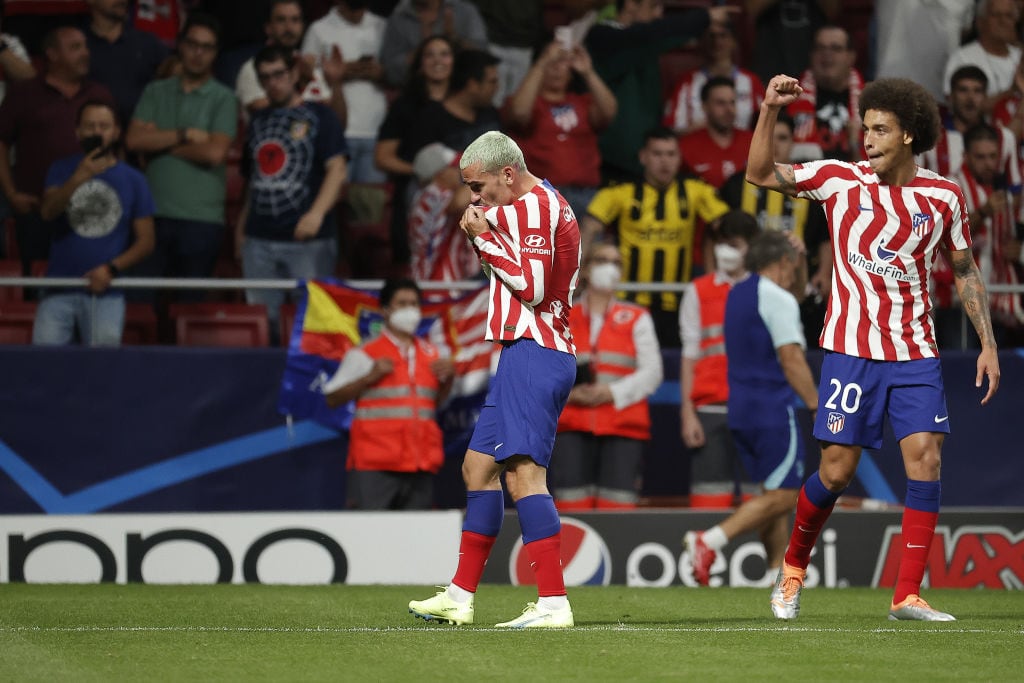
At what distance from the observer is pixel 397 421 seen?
10289 millimetres

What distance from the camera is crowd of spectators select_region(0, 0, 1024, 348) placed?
1131cm

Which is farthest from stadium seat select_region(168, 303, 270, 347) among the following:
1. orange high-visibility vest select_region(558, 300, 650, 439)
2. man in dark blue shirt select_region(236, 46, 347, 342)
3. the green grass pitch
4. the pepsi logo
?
the green grass pitch

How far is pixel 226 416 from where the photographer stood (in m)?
10.9

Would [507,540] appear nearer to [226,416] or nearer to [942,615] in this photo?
[226,416]

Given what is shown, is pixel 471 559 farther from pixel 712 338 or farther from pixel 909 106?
pixel 712 338

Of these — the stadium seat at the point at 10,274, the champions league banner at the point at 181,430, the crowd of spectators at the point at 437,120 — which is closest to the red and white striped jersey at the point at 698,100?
the crowd of spectators at the point at 437,120

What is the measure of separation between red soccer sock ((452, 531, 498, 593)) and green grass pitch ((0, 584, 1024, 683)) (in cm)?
19

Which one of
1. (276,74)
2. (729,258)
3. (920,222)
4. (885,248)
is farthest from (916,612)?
(276,74)

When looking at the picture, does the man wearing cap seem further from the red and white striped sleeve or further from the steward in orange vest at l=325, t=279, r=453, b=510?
the red and white striped sleeve

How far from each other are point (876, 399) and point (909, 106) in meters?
1.25

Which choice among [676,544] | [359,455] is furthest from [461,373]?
[676,544]

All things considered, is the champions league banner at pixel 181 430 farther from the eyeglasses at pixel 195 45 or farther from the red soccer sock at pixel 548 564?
the red soccer sock at pixel 548 564

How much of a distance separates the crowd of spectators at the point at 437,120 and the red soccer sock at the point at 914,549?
4413mm

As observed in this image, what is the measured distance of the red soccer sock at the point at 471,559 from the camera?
6605mm
